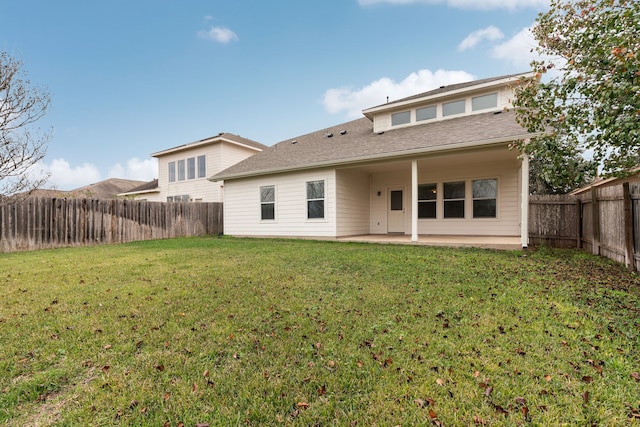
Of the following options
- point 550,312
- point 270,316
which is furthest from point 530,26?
point 270,316

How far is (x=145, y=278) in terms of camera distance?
16.8 ft

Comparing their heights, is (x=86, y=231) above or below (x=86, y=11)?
below

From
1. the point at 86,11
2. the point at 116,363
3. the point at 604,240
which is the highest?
the point at 86,11

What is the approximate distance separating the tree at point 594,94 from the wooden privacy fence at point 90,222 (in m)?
13.7

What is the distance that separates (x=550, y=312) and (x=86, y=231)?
540 inches

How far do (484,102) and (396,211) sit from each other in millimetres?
4998

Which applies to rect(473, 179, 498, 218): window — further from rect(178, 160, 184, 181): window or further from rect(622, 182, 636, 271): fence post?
rect(178, 160, 184, 181): window

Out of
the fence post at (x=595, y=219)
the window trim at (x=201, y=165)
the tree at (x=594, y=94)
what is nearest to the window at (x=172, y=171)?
the window trim at (x=201, y=165)

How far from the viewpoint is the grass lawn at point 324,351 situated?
1794mm

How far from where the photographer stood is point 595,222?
7.10 meters

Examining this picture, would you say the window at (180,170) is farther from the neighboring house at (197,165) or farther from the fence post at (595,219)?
the fence post at (595,219)

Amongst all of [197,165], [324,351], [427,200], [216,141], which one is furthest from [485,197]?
[197,165]

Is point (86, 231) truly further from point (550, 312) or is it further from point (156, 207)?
point (550, 312)

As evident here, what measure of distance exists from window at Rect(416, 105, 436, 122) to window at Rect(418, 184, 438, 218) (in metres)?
2.56
